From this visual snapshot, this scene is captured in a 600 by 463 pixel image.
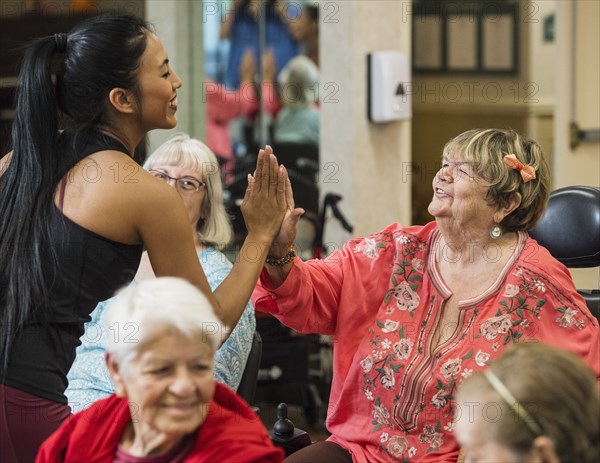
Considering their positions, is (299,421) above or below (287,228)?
below

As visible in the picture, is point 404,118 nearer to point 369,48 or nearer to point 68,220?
point 369,48

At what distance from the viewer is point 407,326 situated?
2.33m

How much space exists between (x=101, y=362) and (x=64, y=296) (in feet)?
2.73

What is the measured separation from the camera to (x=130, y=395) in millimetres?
1648

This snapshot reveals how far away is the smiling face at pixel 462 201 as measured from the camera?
7.68 feet

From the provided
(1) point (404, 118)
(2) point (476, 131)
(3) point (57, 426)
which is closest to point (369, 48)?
(1) point (404, 118)

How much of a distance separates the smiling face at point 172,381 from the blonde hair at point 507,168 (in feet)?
3.17

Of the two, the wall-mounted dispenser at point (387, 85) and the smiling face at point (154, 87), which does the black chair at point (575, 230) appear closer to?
the smiling face at point (154, 87)

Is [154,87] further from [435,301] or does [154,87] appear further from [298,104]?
[298,104]

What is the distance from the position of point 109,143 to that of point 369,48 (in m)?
2.64

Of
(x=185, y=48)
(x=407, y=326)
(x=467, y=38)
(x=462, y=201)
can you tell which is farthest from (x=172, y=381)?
(x=467, y=38)

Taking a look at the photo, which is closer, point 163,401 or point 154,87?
point 163,401

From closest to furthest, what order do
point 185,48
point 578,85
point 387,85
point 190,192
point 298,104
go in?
point 190,192, point 387,85, point 578,85, point 185,48, point 298,104

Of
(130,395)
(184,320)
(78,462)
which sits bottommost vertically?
(78,462)
